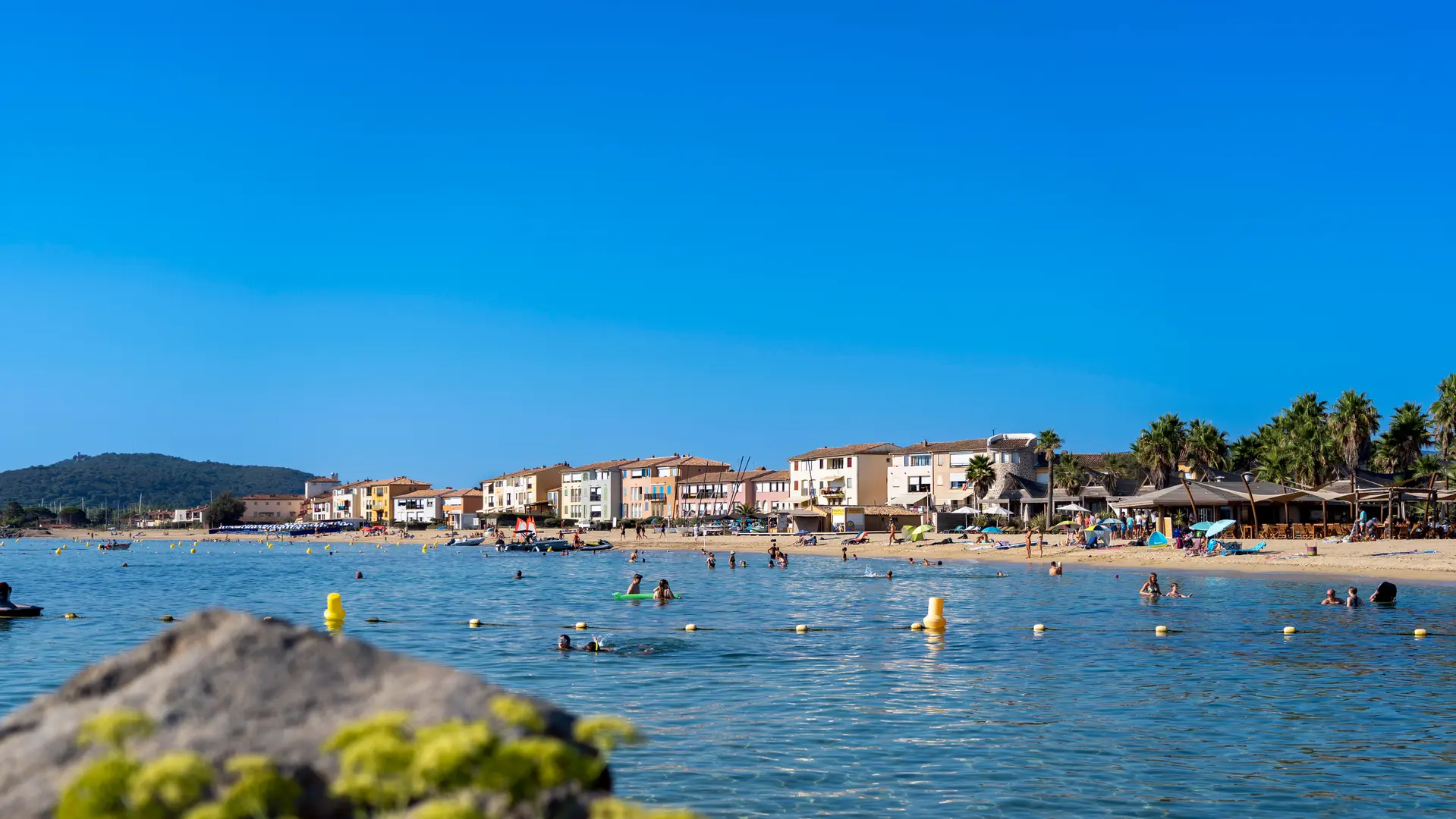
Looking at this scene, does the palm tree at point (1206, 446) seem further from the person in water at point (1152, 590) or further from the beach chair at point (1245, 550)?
the person in water at point (1152, 590)

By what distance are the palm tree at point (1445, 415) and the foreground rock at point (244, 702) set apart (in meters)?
80.5

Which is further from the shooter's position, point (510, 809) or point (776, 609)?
point (776, 609)

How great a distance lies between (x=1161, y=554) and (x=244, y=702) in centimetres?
6951

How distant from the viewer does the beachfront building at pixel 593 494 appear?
6403 inches

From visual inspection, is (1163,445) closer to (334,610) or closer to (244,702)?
(334,610)

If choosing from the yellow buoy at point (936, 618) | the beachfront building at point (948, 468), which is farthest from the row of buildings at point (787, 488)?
the yellow buoy at point (936, 618)

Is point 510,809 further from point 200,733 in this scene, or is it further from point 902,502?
point 902,502

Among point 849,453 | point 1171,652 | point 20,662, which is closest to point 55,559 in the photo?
point 849,453

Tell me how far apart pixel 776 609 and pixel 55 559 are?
275 ft

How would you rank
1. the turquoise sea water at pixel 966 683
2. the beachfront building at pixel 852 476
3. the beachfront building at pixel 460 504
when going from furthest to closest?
the beachfront building at pixel 460 504 → the beachfront building at pixel 852 476 → the turquoise sea water at pixel 966 683

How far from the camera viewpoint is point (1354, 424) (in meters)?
79.9

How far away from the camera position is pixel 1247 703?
2217 centimetres

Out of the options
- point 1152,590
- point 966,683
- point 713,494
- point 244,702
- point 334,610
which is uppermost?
point 713,494

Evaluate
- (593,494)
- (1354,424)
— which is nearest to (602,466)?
(593,494)
